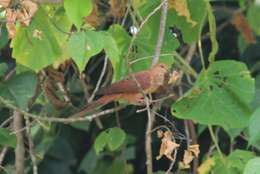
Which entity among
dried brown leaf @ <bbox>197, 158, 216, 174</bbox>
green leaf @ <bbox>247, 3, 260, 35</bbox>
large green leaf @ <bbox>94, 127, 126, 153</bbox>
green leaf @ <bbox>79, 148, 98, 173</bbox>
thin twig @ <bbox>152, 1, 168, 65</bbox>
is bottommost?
green leaf @ <bbox>79, 148, 98, 173</bbox>

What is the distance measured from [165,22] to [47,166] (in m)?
1.22

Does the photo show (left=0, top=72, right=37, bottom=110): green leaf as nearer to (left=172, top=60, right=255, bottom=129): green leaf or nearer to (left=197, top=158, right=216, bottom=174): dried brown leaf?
(left=172, top=60, right=255, bottom=129): green leaf

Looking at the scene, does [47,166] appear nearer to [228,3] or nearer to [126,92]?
[228,3]

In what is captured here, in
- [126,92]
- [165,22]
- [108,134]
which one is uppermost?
[165,22]

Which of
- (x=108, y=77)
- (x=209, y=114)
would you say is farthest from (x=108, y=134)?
(x=209, y=114)

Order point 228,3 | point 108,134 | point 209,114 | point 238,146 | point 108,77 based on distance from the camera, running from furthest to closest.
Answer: point 228,3 → point 238,146 → point 108,77 → point 108,134 → point 209,114

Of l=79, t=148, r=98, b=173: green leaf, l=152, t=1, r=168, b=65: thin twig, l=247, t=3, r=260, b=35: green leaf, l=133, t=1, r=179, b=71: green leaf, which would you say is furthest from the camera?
l=79, t=148, r=98, b=173: green leaf

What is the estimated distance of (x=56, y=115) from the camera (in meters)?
2.27

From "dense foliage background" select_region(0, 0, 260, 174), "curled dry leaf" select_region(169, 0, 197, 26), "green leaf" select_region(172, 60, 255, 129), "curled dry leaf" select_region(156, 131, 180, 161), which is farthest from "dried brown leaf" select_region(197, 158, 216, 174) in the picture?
"curled dry leaf" select_region(169, 0, 197, 26)

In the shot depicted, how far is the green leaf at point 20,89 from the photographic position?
5.97 feet

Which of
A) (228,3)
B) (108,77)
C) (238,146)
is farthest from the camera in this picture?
(228,3)

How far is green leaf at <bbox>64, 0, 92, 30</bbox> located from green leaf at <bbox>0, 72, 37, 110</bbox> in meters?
A: 0.35

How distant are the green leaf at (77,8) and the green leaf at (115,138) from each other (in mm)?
567

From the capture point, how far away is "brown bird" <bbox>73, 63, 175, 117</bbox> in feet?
5.79
